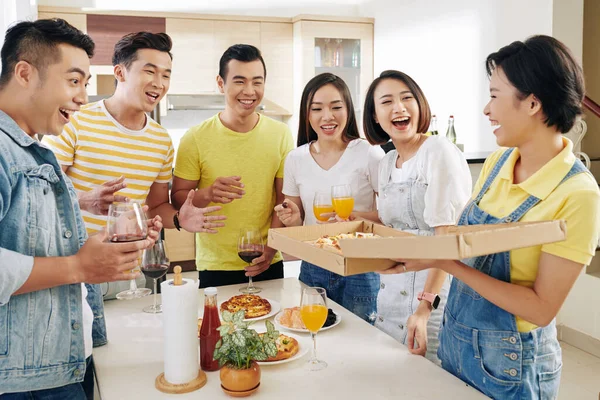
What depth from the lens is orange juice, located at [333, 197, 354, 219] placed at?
1993 millimetres

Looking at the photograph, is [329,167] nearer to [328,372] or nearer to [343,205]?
[343,205]

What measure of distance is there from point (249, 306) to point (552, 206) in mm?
1016

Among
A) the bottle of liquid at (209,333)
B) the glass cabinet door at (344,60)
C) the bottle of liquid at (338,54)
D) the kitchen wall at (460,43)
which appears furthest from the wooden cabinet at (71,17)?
the bottle of liquid at (209,333)

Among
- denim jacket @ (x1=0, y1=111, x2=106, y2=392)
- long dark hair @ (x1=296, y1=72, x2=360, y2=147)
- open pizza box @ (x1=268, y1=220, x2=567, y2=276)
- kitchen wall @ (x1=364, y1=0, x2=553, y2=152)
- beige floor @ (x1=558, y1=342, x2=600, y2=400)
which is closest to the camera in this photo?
open pizza box @ (x1=268, y1=220, x2=567, y2=276)

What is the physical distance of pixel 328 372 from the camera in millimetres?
1415

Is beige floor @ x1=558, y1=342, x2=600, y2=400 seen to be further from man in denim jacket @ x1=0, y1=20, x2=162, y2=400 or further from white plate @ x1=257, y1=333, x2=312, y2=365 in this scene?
man in denim jacket @ x1=0, y1=20, x2=162, y2=400

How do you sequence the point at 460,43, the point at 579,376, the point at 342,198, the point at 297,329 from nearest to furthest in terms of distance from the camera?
1. the point at 297,329
2. the point at 342,198
3. the point at 579,376
4. the point at 460,43

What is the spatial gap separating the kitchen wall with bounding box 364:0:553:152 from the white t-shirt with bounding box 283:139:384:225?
2.15m

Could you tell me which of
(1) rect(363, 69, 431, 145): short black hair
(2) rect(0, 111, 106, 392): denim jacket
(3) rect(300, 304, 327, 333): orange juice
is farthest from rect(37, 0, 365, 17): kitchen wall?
(3) rect(300, 304, 327, 333): orange juice

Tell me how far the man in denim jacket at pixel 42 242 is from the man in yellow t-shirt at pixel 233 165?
41.5 inches

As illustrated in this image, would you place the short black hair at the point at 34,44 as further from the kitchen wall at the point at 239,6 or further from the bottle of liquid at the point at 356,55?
the bottle of liquid at the point at 356,55

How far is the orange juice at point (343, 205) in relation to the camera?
A: 1.99 m

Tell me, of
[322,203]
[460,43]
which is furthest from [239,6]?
[322,203]

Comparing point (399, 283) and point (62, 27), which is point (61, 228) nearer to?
point (62, 27)
